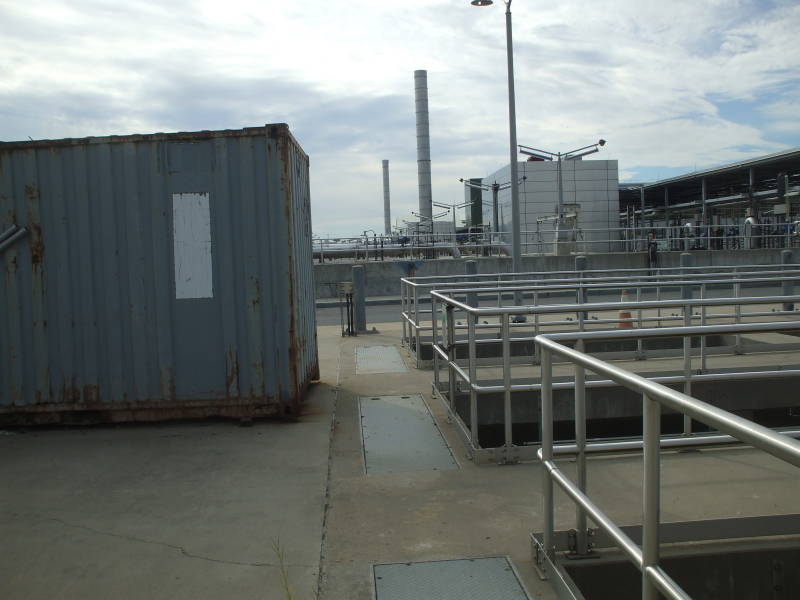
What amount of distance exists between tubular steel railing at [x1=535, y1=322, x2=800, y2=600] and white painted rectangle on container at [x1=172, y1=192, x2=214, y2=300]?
3.93m

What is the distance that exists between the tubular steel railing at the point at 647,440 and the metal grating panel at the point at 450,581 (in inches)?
9.1

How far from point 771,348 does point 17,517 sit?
377 inches

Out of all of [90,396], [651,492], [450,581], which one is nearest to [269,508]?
[450,581]

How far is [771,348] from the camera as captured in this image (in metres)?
9.98

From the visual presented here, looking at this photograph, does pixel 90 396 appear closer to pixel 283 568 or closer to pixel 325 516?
pixel 325 516

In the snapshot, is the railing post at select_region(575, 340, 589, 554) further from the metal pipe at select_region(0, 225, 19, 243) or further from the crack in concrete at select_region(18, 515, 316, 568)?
the metal pipe at select_region(0, 225, 19, 243)

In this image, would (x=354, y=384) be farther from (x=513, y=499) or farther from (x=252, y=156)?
(x=513, y=499)

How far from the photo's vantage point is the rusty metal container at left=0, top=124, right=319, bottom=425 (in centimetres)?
658

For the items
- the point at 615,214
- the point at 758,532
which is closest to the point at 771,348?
the point at 758,532

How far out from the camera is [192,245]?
6613 mm

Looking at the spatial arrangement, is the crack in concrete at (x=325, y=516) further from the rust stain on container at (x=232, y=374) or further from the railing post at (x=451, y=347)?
the railing post at (x=451, y=347)

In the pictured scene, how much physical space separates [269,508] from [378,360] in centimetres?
585

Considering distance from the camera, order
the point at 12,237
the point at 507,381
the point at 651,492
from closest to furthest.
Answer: the point at 651,492
the point at 507,381
the point at 12,237

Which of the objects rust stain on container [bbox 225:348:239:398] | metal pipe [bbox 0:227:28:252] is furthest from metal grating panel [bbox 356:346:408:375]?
metal pipe [bbox 0:227:28:252]
